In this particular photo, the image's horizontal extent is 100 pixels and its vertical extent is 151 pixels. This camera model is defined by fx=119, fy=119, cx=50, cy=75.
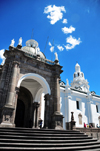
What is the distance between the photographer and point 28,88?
54.1 feet

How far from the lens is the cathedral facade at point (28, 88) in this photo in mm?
10570

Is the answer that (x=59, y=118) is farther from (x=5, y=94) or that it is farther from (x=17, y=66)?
(x=17, y=66)

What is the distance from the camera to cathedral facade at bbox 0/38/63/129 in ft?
34.7

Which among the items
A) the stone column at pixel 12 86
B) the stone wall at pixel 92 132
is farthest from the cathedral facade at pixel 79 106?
the stone column at pixel 12 86

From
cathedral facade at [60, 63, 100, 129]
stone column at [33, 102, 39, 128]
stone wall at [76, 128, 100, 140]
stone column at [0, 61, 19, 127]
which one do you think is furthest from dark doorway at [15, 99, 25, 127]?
cathedral facade at [60, 63, 100, 129]

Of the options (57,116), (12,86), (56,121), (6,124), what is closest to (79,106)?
(57,116)

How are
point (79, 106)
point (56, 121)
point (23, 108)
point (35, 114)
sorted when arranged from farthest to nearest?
point (79, 106) < point (23, 108) < point (35, 114) < point (56, 121)

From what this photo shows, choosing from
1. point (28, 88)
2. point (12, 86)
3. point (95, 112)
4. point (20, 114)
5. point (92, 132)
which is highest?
point (28, 88)

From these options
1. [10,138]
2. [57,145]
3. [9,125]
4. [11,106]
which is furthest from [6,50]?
[57,145]

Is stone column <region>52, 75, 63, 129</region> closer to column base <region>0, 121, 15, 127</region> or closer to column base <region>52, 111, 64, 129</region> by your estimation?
column base <region>52, 111, 64, 129</region>

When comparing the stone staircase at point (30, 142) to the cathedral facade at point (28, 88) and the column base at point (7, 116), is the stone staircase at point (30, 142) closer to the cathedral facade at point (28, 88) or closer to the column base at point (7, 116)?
the column base at point (7, 116)

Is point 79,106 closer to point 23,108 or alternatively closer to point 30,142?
point 23,108

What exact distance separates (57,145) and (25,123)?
9168 millimetres

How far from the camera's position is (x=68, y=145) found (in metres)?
7.43
